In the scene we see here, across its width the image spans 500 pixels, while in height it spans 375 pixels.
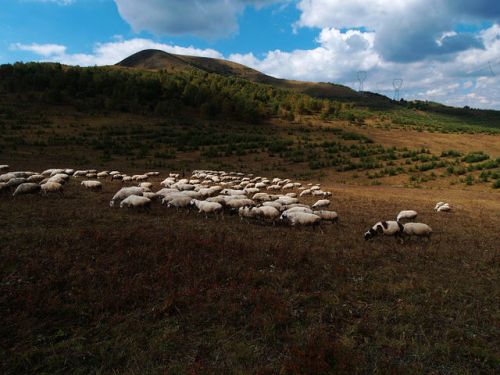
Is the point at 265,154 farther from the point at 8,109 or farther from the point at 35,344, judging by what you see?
the point at 8,109

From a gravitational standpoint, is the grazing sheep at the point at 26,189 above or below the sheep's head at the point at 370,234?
above

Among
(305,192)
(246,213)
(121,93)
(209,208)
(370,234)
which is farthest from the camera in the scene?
(121,93)

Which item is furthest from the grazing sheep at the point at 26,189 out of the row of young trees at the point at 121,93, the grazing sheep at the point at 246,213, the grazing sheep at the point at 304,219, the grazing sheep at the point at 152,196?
the row of young trees at the point at 121,93

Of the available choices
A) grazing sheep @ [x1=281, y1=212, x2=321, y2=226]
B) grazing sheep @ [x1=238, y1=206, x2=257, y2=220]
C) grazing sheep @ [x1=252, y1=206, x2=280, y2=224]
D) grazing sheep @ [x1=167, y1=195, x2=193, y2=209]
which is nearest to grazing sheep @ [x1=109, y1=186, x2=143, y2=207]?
grazing sheep @ [x1=167, y1=195, x2=193, y2=209]

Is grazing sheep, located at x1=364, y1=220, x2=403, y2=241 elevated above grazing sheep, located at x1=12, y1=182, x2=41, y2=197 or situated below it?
below

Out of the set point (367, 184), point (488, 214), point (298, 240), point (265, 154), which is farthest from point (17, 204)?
point (265, 154)

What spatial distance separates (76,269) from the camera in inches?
250

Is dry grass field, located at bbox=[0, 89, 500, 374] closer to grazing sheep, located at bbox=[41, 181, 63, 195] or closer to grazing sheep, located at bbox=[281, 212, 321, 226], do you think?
grazing sheep, located at bbox=[281, 212, 321, 226]

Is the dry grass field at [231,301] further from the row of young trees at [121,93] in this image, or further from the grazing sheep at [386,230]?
the row of young trees at [121,93]

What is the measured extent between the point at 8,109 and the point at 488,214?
211 ft

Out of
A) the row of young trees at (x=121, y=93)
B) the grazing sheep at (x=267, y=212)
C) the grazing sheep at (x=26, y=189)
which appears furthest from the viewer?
the row of young trees at (x=121, y=93)

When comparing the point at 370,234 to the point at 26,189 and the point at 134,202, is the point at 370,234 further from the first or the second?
the point at 26,189

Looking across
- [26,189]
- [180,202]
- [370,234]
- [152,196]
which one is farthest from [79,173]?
[370,234]

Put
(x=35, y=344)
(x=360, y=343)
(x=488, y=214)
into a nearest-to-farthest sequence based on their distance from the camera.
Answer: (x=35, y=344) < (x=360, y=343) < (x=488, y=214)
